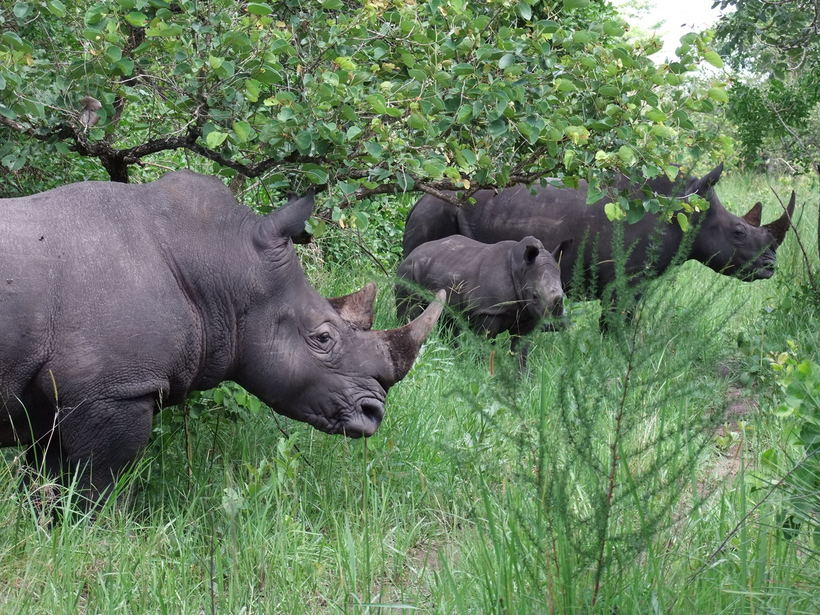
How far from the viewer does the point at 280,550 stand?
4.05 meters

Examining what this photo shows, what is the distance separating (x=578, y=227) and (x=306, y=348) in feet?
13.7

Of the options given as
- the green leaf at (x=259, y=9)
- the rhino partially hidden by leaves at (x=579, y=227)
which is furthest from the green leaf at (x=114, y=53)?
the rhino partially hidden by leaves at (x=579, y=227)

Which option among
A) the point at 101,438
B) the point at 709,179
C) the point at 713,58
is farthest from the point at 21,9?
the point at 709,179

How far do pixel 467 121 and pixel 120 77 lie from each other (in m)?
1.64

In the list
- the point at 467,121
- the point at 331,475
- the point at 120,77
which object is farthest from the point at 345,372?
the point at 120,77

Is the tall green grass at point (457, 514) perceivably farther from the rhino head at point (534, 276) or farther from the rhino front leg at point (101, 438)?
the rhino head at point (534, 276)

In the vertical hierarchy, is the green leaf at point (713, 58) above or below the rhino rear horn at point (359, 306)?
above

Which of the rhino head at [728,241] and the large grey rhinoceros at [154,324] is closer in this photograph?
the large grey rhinoceros at [154,324]

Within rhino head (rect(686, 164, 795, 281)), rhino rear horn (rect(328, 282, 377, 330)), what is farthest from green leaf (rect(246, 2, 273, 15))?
rhino head (rect(686, 164, 795, 281))

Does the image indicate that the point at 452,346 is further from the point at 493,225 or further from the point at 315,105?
the point at 315,105

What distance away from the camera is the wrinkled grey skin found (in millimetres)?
8273

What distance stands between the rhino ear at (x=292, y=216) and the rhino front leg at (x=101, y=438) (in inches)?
36.7

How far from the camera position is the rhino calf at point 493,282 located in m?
7.00

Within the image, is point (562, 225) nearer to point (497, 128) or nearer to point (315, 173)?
point (497, 128)
